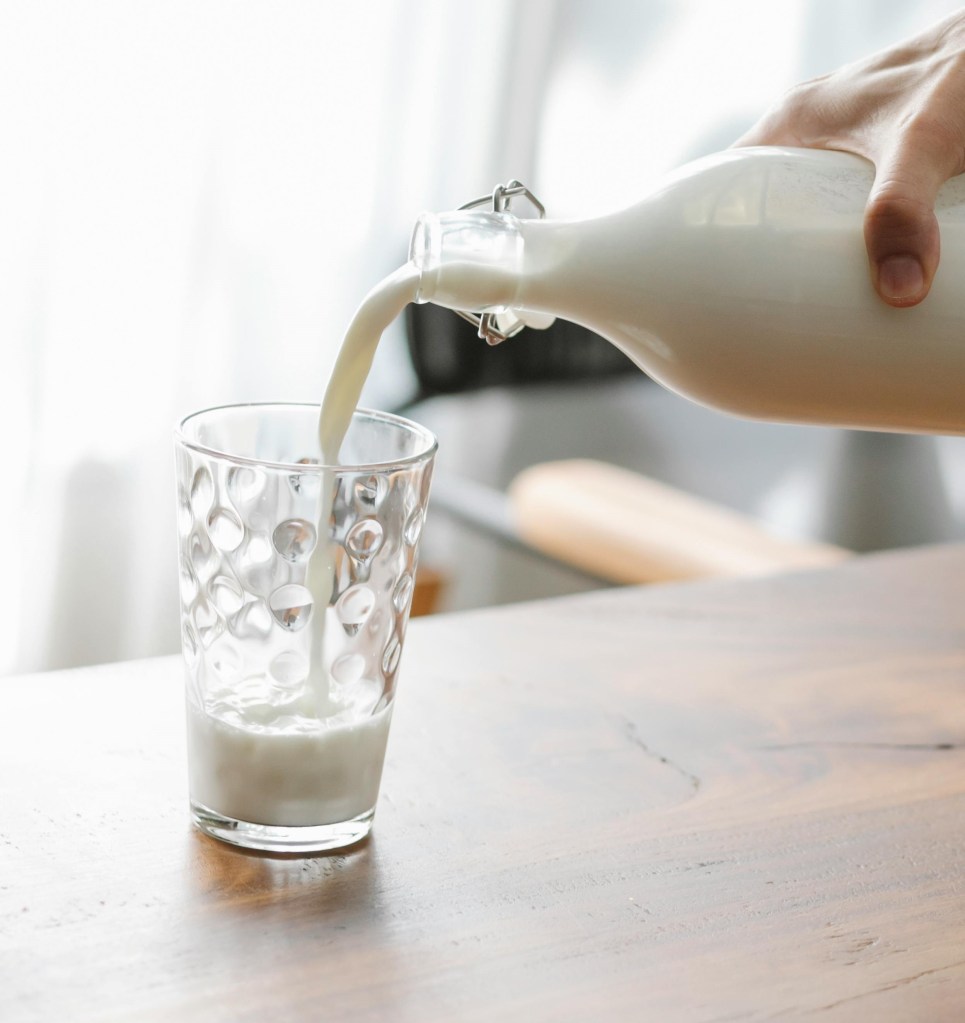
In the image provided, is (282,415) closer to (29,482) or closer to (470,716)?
(470,716)

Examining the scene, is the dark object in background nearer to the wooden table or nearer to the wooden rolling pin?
the wooden rolling pin

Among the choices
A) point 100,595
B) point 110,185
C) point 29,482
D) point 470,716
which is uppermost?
point 110,185

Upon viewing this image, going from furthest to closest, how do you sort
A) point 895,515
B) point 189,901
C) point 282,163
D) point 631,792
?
point 895,515, point 282,163, point 631,792, point 189,901

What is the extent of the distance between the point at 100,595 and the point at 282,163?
707 mm

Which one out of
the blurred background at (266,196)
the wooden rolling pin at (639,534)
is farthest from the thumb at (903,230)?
the blurred background at (266,196)

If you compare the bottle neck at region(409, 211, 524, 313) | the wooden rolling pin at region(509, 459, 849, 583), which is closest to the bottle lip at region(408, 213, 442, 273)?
the bottle neck at region(409, 211, 524, 313)

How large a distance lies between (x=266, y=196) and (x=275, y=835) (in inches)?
63.1

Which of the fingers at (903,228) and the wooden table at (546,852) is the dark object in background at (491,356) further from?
the fingers at (903,228)

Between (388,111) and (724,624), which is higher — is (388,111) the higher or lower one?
the higher one

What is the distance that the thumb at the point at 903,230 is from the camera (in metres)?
0.48

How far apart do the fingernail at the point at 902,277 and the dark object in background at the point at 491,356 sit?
63.5 inches

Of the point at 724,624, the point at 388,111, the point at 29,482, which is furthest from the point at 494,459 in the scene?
the point at 724,624

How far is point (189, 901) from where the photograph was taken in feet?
1.46

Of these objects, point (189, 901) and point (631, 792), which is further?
point (631, 792)
